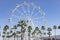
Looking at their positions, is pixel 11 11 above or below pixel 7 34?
above

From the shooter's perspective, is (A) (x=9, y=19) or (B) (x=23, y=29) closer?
(A) (x=9, y=19)

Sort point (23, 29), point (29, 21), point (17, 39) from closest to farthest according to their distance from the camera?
point (29, 21) < point (23, 29) < point (17, 39)

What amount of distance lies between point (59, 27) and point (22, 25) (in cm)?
5931

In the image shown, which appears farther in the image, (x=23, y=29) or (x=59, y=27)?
(x=59, y=27)

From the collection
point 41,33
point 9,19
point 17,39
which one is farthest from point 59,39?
point 9,19

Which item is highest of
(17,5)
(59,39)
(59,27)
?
(17,5)

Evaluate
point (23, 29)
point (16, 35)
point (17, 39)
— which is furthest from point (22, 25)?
point (17, 39)

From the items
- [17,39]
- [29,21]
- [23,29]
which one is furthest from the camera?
[17,39]

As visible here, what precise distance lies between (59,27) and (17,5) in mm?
77787

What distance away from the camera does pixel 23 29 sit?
10312 cm

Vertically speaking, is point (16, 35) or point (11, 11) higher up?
point (11, 11)

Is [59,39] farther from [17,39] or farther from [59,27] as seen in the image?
[17,39]

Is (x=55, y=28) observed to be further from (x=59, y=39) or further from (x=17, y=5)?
(x=17, y=5)

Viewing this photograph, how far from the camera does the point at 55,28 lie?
164m
